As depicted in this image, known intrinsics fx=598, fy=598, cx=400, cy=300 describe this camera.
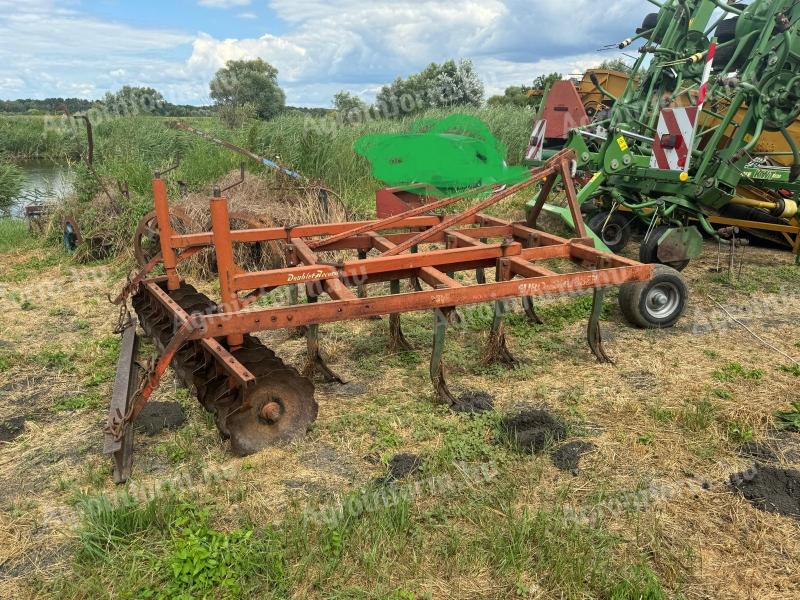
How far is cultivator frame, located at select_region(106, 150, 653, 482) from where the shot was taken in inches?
125

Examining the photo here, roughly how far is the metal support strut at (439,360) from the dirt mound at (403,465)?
2.11 feet

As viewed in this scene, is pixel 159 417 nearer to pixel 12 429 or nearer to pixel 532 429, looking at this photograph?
pixel 12 429

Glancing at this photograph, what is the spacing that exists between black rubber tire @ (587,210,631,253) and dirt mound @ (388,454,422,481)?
5.27 meters

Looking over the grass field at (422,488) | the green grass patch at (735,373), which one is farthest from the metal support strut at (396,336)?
the green grass patch at (735,373)

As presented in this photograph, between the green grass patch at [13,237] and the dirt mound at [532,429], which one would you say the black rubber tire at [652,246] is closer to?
the dirt mound at [532,429]

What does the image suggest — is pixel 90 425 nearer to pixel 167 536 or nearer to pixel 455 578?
pixel 167 536

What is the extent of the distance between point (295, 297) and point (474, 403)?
63.7 inches

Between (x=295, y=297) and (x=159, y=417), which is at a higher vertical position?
(x=295, y=297)

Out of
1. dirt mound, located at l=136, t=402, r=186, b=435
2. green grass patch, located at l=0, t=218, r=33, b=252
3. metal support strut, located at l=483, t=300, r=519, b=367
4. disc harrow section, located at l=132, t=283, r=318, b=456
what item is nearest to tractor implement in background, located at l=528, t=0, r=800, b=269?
metal support strut, located at l=483, t=300, r=519, b=367

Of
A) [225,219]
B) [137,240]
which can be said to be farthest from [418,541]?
[137,240]

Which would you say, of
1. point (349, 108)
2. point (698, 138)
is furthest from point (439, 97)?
point (698, 138)

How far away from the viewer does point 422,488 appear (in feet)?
9.59

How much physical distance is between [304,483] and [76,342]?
292 centimetres

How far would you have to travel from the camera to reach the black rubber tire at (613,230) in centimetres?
760
